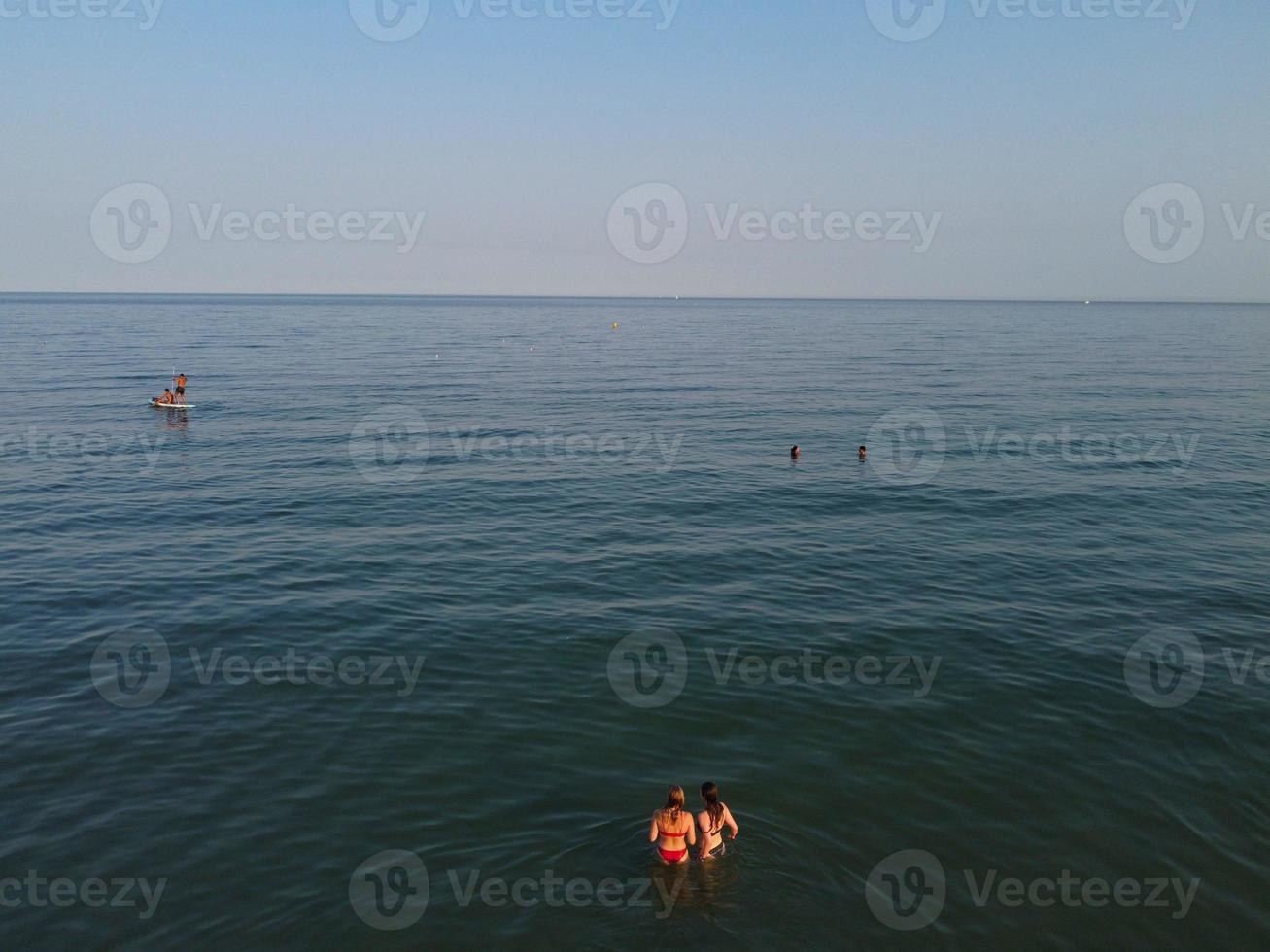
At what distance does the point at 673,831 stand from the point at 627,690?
6.93 metres

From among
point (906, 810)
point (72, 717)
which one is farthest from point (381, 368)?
point (906, 810)

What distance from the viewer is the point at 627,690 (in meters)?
22.0

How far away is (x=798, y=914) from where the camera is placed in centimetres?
1452

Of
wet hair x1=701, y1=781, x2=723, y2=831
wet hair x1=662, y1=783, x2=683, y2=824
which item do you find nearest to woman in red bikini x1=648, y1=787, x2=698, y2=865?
wet hair x1=662, y1=783, x2=683, y2=824

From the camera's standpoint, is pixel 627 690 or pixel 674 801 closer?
pixel 674 801

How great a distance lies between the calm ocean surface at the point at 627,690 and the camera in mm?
14852

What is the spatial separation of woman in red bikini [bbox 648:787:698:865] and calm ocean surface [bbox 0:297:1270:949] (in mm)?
450

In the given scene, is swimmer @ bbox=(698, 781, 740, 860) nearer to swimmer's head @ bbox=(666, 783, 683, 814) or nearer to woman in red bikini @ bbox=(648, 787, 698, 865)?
woman in red bikini @ bbox=(648, 787, 698, 865)

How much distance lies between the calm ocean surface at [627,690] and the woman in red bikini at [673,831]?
45cm

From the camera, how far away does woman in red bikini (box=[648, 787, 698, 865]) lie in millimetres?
15109

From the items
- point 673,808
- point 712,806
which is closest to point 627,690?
point 712,806

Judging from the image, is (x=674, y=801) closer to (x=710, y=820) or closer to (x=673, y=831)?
(x=673, y=831)

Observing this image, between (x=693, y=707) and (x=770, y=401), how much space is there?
52632mm

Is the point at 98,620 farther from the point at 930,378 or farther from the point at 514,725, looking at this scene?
Answer: the point at 930,378
